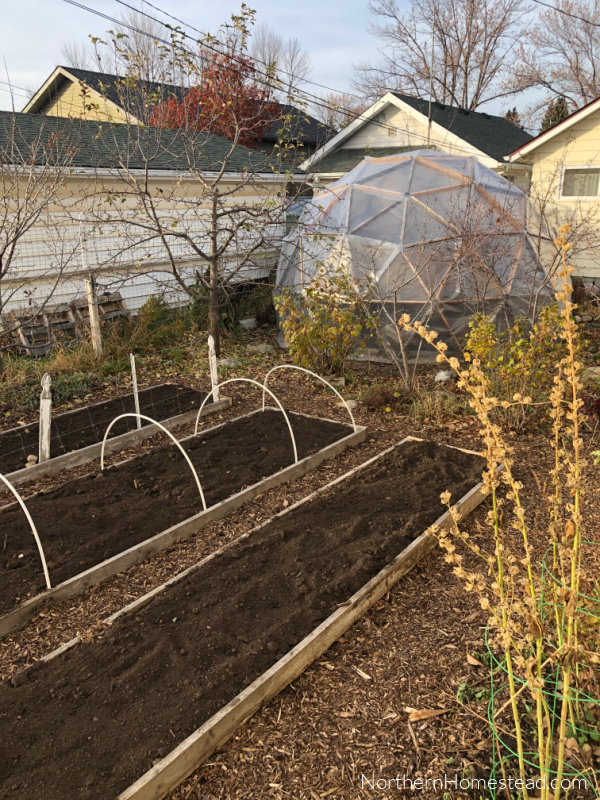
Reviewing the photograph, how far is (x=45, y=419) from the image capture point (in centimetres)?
538

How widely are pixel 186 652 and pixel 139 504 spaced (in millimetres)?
1836

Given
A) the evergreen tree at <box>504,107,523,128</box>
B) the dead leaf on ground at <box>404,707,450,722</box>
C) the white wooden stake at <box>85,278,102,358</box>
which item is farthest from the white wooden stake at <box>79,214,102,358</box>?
the evergreen tree at <box>504,107,523,128</box>

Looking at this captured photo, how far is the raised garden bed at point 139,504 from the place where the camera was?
153 inches

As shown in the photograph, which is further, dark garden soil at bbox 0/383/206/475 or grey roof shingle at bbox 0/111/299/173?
grey roof shingle at bbox 0/111/299/173

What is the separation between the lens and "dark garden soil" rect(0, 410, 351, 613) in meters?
4.04

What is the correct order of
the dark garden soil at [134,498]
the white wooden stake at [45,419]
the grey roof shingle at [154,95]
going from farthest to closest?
the grey roof shingle at [154,95]
the white wooden stake at [45,419]
the dark garden soil at [134,498]

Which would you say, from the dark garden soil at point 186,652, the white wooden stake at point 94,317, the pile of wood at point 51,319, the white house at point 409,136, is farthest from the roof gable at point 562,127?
the dark garden soil at point 186,652

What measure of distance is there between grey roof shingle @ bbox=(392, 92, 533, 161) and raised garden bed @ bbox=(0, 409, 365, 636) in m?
12.2

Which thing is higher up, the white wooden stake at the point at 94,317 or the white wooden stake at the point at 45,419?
the white wooden stake at the point at 94,317

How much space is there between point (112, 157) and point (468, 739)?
931 centimetres

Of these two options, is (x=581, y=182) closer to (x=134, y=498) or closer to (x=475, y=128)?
(x=475, y=128)

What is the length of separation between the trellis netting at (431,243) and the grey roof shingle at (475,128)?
6003 mm

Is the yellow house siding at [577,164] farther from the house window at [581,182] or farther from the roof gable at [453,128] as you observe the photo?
the roof gable at [453,128]

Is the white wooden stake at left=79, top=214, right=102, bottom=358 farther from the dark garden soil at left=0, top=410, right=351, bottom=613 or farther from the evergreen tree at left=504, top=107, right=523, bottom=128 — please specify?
the evergreen tree at left=504, top=107, right=523, bottom=128
